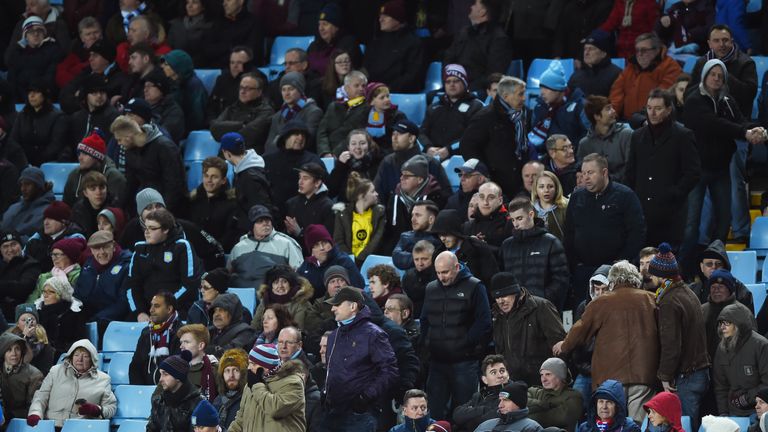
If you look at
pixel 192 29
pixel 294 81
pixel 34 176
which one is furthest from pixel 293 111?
pixel 34 176

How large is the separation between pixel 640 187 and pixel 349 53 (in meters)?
3.84

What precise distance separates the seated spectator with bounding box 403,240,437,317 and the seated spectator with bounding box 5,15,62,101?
6.06m

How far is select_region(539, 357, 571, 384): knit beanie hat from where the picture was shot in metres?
10.3

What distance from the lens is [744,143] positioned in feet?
42.1

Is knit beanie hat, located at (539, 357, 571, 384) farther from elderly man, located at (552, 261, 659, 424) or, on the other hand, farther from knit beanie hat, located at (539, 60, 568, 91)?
knit beanie hat, located at (539, 60, 568, 91)

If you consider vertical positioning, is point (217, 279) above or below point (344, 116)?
below

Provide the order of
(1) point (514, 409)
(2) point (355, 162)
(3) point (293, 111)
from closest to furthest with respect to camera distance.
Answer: (1) point (514, 409) → (2) point (355, 162) → (3) point (293, 111)

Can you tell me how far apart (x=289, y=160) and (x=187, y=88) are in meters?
2.15

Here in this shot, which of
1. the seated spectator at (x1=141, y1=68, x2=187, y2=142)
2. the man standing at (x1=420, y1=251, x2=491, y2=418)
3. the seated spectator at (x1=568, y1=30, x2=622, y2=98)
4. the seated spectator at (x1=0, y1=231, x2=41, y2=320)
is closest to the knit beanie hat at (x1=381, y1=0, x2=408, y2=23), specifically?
the seated spectator at (x1=568, y1=30, x2=622, y2=98)

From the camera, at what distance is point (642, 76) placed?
13680 mm

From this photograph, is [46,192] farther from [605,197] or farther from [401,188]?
[605,197]

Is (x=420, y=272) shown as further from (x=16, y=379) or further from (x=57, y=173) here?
(x=57, y=173)

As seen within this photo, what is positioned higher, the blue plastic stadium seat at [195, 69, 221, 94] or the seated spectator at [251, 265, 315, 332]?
the blue plastic stadium seat at [195, 69, 221, 94]

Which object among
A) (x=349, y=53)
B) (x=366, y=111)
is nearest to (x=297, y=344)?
(x=366, y=111)
